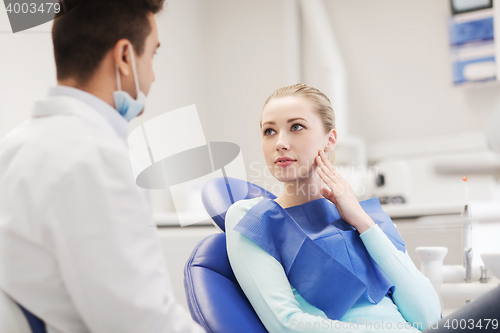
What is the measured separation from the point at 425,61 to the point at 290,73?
3.21 ft

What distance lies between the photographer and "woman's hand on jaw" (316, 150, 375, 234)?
0.85m

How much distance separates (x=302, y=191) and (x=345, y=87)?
1661 mm

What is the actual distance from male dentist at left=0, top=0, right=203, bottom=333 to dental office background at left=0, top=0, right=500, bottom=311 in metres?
0.20

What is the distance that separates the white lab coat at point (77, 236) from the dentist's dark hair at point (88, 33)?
81 millimetres

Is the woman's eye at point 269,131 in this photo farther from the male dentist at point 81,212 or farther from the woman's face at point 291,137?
the male dentist at point 81,212

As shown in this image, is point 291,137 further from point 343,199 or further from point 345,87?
point 345,87

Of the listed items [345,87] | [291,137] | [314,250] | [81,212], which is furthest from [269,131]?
[345,87]

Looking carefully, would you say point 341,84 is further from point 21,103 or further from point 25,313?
point 25,313

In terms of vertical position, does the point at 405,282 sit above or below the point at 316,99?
below

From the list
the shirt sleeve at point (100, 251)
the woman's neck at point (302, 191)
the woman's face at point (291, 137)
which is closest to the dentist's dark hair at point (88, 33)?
the shirt sleeve at point (100, 251)

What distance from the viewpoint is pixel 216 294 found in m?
0.78

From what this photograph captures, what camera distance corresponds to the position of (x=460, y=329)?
1.80 ft

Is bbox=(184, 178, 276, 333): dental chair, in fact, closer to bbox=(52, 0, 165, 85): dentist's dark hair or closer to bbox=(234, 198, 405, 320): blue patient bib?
bbox=(234, 198, 405, 320): blue patient bib

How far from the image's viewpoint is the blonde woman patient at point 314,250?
758 mm
